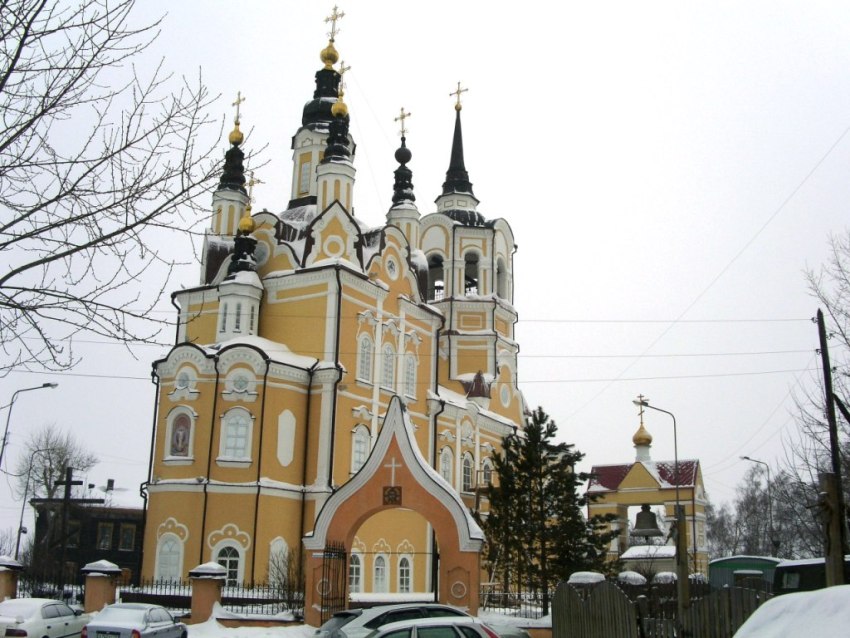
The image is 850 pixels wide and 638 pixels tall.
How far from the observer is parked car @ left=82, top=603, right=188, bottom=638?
48.8 feet

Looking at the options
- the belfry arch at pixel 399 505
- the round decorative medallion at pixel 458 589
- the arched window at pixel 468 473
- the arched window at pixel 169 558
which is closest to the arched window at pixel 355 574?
the arched window at pixel 169 558

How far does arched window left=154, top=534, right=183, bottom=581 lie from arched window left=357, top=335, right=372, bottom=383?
8.54m

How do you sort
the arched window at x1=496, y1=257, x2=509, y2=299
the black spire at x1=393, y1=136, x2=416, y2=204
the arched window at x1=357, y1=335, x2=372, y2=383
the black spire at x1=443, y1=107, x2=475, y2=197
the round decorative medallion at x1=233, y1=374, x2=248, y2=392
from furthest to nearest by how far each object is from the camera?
the black spire at x1=443, y1=107, x2=475, y2=197 → the arched window at x1=496, y1=257, x2=509, y2=299 → the black spire at x1=393, y1=136, x2=416, y2=204 → the arched window at x1=357, y1=335, x2=372, y2=383 → the round decorative medallion at x1=233, y1=374, x2=248, y2=392

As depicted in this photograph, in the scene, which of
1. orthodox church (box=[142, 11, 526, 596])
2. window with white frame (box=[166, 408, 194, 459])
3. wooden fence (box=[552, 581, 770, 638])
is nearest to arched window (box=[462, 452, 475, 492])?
orthodox church (box=[142, 11, 526, 596])

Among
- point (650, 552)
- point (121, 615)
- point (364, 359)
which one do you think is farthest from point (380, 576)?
point (121, 615)

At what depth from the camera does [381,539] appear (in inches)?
1248

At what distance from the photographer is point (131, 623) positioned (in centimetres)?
1516

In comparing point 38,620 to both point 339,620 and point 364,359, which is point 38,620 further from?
point 364,359

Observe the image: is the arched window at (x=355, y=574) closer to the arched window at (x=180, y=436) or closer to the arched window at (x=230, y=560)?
the arched window at (x=230, y=560)

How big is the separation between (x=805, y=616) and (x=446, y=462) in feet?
111

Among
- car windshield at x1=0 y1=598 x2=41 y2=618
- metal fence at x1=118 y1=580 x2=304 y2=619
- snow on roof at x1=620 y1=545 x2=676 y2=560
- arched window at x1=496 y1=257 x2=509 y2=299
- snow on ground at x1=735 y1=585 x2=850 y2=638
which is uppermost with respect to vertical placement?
arched window at x1=496 y1=257 x2=509 y2=299

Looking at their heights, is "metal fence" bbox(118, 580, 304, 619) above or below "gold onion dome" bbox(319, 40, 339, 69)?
below

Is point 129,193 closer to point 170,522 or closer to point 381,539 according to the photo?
point 170,522

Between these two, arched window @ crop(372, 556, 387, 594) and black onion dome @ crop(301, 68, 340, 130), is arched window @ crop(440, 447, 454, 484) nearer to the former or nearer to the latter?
arched window @ crop(372, 556, 387, 594)
